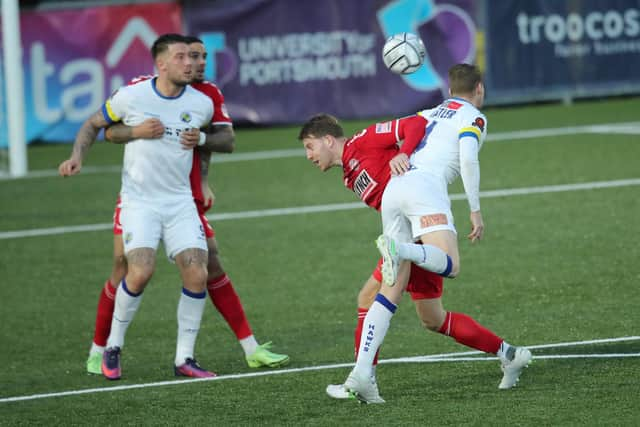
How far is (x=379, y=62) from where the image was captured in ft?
71.6

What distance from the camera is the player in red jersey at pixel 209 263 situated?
8320mm

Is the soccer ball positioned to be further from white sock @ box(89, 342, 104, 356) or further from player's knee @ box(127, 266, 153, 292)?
white sock @ box(89, 342, 104, 356)

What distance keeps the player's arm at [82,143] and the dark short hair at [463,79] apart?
2.38 metres

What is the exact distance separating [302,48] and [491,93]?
147 inches

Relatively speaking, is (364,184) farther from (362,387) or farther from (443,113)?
(362,387)

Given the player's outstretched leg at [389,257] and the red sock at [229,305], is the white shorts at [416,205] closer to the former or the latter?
the player's outstretched leg at [389,257]

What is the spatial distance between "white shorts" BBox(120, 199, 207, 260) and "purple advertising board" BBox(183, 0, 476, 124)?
13.0 metres

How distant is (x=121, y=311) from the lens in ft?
27.0

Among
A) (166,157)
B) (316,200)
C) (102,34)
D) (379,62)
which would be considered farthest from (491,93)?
(166,157)

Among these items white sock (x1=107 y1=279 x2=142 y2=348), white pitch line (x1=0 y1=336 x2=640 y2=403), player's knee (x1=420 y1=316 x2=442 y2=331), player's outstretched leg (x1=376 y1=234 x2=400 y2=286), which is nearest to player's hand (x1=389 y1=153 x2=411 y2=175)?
player's outstretched leg (x1=376 y1=234 x2=400 y2=286)

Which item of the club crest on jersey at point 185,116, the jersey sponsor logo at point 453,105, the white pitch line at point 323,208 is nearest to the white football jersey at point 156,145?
the club crest on jersey at point 185,116

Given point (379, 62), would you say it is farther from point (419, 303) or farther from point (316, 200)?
point (419, 303)

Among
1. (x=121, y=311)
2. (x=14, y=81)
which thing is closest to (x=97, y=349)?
(x=121, y=311)

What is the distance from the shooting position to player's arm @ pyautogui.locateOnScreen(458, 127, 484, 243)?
280 inches
